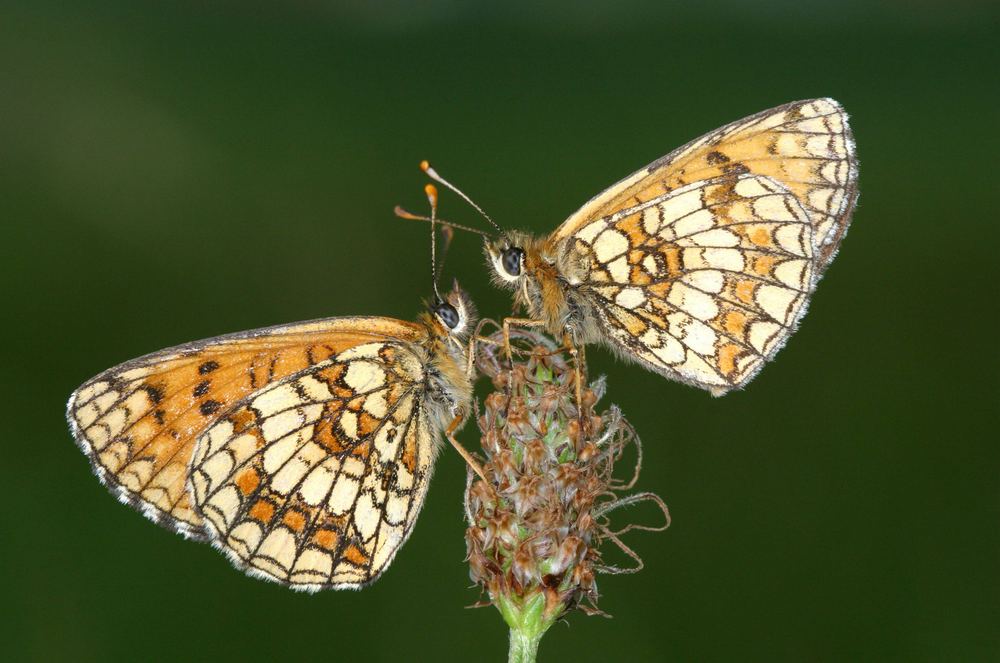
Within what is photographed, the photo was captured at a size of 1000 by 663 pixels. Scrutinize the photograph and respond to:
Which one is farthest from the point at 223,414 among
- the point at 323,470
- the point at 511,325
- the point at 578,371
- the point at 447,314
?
the point at 578,371

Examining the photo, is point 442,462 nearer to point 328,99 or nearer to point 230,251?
point 230,251

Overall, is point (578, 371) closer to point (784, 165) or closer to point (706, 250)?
point (706, 250)

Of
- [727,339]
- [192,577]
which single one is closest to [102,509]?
[192,577]

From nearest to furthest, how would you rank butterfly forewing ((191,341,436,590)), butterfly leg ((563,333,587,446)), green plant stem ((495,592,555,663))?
green plant stem ((495,592,555,663)) → butterfly leg ((563,333,587,446)) → butterfly forewing ((191,341,436,590))

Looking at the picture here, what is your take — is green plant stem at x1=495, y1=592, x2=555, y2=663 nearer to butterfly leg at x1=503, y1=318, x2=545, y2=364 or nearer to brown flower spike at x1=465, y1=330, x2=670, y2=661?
brown flower spike at x1=465, y1=330, x2=670, y2=661

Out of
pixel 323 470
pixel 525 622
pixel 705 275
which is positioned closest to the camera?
pixel 525 622

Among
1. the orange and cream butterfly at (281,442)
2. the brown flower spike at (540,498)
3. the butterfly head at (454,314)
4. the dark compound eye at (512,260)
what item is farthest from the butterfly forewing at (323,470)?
the dark compound eye at (512,260)

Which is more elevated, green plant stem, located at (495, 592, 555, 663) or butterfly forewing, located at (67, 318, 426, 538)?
butterfly forewing, located at (67, 318, 426, 538)

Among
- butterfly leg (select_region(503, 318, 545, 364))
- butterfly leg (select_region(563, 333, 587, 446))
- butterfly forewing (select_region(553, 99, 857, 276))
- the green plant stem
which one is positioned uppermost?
butterfly forewing (select_region(553, 99, 857, 276))

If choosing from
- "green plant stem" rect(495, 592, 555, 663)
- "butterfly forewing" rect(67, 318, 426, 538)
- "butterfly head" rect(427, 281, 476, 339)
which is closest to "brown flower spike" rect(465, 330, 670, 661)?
"green plant stem" rect(495, 592, 555, 663)
